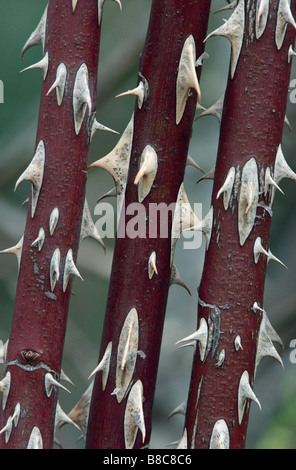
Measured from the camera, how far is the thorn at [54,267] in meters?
0.59

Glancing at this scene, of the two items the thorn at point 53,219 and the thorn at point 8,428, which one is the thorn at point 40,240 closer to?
the thorn at point 53,219

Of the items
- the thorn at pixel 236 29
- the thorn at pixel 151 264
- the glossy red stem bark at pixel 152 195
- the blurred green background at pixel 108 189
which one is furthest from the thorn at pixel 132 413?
the blurred green background at pixel 108 189

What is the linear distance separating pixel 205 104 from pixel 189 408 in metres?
1.01

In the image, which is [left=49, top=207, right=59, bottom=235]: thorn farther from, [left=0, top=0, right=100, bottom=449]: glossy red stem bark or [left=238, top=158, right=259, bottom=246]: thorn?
[left=238, top=158, right=259, bottom=246]: thorn

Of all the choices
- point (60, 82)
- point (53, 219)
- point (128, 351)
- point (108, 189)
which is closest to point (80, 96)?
point (60, 82)

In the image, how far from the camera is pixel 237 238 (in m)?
0.57

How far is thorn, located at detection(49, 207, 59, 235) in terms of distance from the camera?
0.59 m

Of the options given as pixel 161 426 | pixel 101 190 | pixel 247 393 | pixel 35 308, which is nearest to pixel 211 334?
pixel 247 393

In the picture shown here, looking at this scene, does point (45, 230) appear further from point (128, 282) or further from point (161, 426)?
point (161, 426)

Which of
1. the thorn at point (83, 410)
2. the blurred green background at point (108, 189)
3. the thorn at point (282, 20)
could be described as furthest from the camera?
the blurred green background at point (108, 189)

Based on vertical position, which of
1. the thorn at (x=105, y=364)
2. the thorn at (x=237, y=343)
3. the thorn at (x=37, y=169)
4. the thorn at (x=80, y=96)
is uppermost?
the thorn at (x=80, y=96)

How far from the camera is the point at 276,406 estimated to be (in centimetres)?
133

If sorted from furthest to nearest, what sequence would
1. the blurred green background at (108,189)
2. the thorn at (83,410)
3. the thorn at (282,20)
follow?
the blurred green background at (108,189) < the thorn at (83,410) < the thorn at (282,20)
